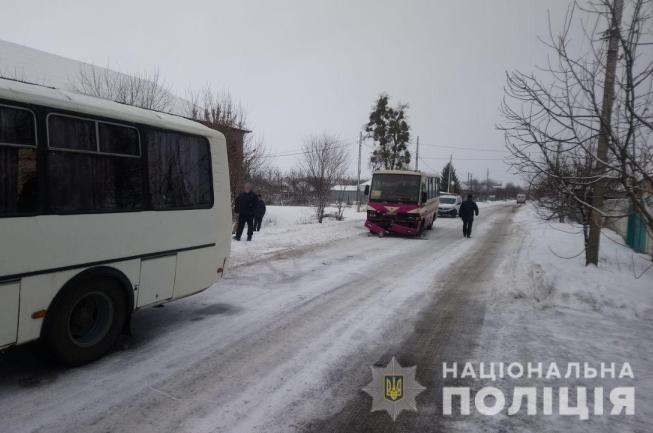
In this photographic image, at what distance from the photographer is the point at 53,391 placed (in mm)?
3475

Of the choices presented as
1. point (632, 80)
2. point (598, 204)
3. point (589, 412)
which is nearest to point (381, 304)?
point (589, 412)

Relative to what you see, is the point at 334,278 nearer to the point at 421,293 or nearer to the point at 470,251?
the point at 421,293

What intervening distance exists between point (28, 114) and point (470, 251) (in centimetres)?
1216

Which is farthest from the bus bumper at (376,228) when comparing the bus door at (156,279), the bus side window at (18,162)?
the bus side window at (18,162)

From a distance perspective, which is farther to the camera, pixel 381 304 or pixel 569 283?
pixel 569 283

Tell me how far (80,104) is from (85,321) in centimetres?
220

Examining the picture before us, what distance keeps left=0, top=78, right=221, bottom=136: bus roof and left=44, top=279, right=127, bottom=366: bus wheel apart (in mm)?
1699

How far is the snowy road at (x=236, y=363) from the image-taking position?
124 inches

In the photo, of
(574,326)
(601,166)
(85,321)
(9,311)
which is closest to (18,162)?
(9,311)

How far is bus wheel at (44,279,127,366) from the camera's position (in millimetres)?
3721

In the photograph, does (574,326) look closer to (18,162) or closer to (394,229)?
(18,162)

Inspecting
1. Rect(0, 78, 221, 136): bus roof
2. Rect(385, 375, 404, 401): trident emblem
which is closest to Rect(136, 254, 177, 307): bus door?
Rect(0, 78, 221, 136): bus roof

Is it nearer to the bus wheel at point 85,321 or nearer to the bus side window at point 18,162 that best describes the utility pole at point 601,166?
the bus wheel at point 85,321

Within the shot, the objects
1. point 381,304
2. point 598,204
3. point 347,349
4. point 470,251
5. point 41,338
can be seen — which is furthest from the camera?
point 470,251
